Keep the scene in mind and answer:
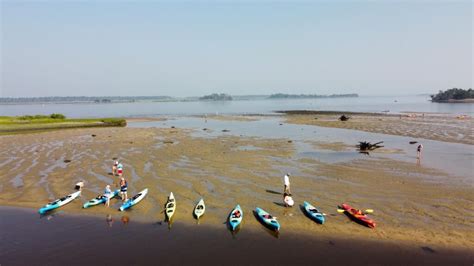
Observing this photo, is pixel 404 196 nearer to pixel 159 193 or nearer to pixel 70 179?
pixel 159 193

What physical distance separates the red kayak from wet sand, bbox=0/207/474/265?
60.8 inches

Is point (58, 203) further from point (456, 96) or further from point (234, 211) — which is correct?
point (456, 96)

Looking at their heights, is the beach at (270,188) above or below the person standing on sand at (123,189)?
below

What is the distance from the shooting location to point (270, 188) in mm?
24406

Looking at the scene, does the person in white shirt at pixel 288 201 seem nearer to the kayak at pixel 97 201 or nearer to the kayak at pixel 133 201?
the kayak at pixel 133 201

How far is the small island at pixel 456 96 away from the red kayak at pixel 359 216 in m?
186

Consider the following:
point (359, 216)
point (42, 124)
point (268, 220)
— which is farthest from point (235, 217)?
point (42, 124)

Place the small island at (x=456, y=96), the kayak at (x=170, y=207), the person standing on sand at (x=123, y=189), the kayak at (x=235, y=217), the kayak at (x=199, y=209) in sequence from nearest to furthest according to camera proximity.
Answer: the kayak at (x=235, y=217), the kayak at (x=170, y=207), the kayak at (x=199, y=209), the person standing on sand at (x=123, y=189), the small island at (x=456, y=96)

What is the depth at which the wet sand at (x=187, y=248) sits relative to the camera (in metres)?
14.4

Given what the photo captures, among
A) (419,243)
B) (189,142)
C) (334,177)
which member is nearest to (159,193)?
(334,177)

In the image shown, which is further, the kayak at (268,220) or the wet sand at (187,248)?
the kayak at (268,220)

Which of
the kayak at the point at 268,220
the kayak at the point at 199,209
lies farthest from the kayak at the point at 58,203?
the kayak at the point at 268,220

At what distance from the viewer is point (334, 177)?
26969 millimetres

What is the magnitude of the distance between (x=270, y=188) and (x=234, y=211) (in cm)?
607
